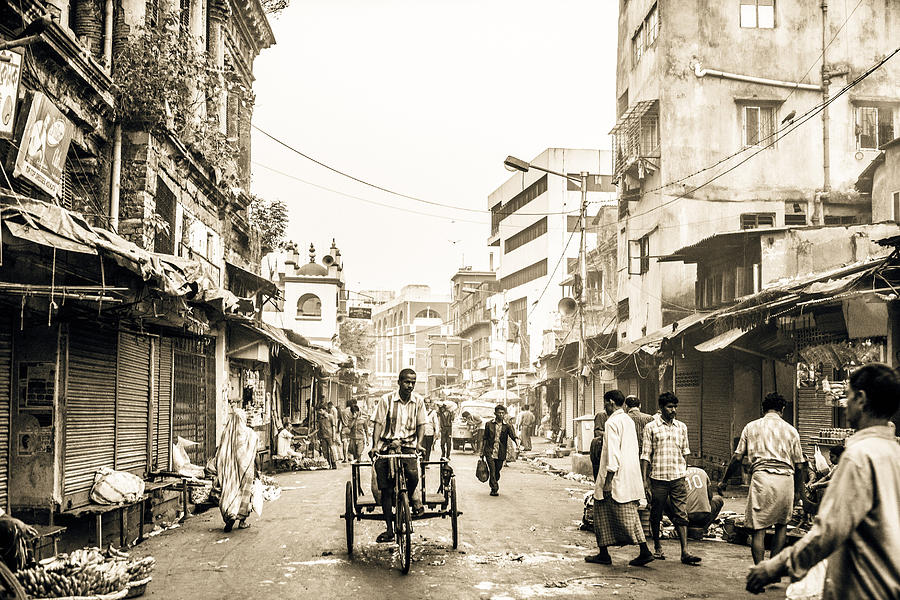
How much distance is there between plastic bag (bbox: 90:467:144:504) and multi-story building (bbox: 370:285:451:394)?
9377 cm

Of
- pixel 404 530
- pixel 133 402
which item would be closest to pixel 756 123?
pixel 133 402

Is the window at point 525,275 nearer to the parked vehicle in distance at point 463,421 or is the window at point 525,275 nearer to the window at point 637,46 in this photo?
the parked vehicle in distance at point 463,421

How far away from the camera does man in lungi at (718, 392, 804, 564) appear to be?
8477 mm

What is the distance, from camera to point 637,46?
2978 cm

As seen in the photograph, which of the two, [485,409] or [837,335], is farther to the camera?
[485,409]

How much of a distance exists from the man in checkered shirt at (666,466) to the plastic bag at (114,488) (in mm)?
6503

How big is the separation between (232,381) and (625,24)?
19.3 meters

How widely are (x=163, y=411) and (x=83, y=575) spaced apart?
8516 millimetres

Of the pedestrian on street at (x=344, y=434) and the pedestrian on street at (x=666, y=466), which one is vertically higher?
the pedestrian on street at (x=666, y=466)

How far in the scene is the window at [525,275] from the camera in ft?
204

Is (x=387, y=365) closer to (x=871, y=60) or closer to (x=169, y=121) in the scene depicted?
(x=871, y=60)

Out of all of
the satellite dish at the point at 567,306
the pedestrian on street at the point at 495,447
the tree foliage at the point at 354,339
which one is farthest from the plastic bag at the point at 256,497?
the tree foliage at the point at 354,339

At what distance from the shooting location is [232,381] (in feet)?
71.6

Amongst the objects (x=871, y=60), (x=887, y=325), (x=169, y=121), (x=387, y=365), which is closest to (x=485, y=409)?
(x=871, y=60)
